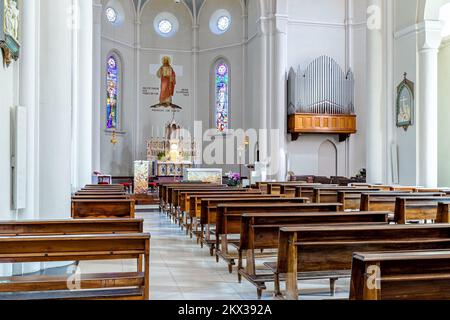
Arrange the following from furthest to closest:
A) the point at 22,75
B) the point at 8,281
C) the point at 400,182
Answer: the point at 400,182 → the point at 22,75 → the point at 8,281

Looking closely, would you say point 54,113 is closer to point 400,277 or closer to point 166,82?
point 400,277

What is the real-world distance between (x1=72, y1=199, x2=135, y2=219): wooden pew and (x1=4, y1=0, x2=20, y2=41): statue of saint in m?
2.76

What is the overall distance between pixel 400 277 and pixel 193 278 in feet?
12.0

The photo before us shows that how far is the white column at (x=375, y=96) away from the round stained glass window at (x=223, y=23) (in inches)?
437

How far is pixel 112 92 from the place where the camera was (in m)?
25.3

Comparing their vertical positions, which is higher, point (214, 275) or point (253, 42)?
point (253, 42)

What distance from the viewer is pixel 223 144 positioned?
25.9m

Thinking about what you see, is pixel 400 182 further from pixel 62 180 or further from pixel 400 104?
pixel 62 180

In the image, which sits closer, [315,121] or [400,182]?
[400,182]

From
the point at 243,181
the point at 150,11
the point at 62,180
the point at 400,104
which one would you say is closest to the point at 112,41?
the point at 150,11

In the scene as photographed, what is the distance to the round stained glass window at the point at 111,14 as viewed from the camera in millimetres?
24641

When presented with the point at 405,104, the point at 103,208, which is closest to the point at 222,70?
the point at 405,104
